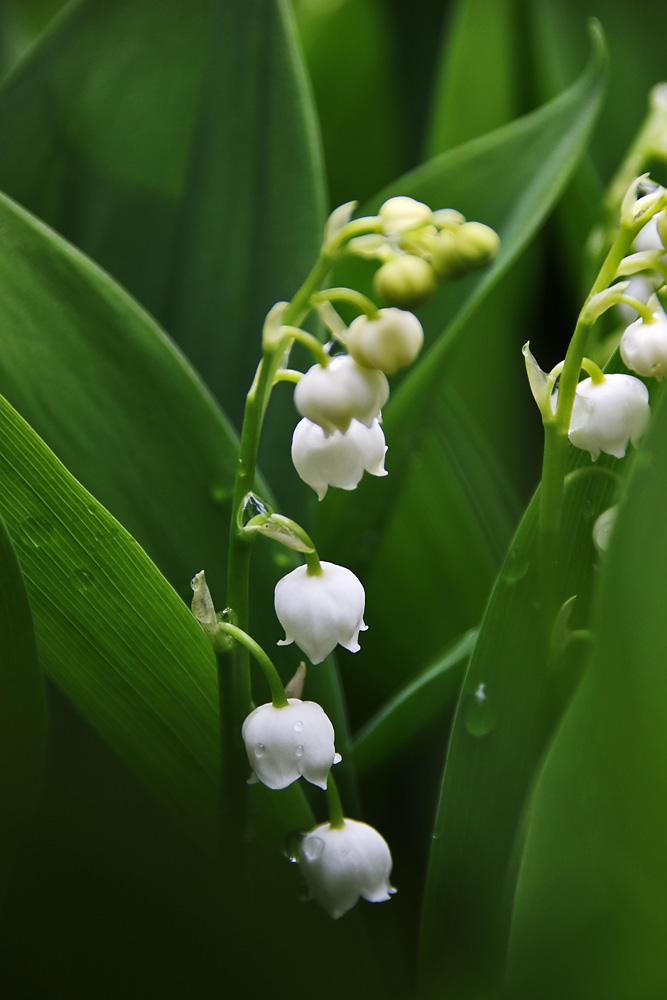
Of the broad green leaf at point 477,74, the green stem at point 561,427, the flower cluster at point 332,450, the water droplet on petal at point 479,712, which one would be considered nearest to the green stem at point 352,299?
the flower cluster at point 332,450

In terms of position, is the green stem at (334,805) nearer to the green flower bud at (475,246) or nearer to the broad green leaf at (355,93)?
the green flower bud at (475,246)

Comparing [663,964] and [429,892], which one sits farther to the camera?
[429,892]

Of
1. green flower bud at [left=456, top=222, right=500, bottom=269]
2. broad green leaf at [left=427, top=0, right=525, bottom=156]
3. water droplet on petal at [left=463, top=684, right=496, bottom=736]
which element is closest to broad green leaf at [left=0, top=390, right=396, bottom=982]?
water droplet on petal at [left=463, top=684, right=496, bottom=736]

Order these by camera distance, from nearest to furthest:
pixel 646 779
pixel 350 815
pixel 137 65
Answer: pixel 646 779 → pixel 350 815 → pixel 137 65

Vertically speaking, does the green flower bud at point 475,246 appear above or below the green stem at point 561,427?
above

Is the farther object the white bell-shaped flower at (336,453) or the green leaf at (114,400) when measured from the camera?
the green leaf at (114,400)

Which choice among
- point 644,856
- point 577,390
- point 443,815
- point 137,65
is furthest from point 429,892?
point 137,65

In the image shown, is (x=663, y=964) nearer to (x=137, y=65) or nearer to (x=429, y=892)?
(x=429, y=892)

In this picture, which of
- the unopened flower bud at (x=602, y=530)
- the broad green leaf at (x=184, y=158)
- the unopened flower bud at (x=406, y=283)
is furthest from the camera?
the broad green leaf at (x=184, y=158)
